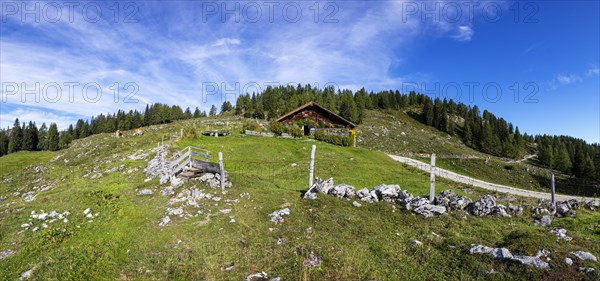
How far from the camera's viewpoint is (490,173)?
2115 inches

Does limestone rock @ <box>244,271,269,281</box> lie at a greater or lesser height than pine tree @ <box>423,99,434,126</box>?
lesser

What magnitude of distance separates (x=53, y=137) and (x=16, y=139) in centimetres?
1108

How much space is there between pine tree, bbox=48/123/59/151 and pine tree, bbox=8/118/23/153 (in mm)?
9045

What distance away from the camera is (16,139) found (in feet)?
374

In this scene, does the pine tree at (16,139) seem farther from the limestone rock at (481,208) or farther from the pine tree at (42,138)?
the limestone rock at (481,208)

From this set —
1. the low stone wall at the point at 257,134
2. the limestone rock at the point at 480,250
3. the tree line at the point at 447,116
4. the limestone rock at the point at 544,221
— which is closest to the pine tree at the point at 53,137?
the tree line at the point at 447,116

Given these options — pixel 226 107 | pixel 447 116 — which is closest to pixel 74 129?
pixel 226 107

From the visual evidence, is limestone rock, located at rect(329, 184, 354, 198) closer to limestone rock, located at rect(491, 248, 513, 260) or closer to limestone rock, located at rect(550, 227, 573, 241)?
limestone rock, located at rect(491, 248, 513, 260)

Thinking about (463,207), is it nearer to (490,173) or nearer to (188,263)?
(188,263)

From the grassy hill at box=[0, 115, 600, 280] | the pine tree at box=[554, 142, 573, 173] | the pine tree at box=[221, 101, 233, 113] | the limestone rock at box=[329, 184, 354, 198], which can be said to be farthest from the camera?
the pine tree at box=[221, 101, 233, 113]

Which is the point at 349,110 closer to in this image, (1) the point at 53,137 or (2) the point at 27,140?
(1) the point at 53,137

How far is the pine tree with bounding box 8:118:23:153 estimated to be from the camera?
112 metres

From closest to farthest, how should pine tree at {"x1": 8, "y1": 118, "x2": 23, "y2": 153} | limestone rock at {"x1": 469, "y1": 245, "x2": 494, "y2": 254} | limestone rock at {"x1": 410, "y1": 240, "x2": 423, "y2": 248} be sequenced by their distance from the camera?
limestone rock at {"x1": 469, "y1": 245, "x2": 494, "y2": 254}
limestone rock at {"x1": 410, "y1": 240, "x2": 423, "y2": 248}
pine tree at {"x1": 8, "y1": 118, "x2": 23, "y2": 153}

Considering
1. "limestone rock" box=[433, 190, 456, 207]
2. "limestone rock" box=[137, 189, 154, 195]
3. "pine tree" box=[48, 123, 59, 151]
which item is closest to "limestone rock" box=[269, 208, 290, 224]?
"limestone rock" box=[433, 190, 456, 207]
